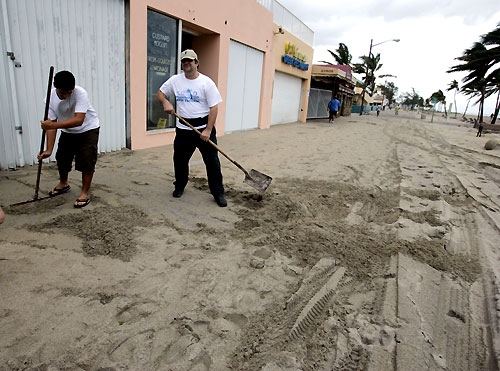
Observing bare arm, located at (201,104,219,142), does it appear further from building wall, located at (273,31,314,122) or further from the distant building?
the distant building

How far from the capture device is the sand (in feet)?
6.37

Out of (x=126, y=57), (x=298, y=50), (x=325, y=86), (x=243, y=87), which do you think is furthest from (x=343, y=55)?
(x=126, y=57)

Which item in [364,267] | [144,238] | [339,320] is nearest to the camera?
[339,320]

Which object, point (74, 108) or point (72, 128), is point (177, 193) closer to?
point (72, 128)

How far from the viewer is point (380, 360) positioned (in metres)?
1.94

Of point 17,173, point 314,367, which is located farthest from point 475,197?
point 17,173

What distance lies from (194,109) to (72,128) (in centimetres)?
136

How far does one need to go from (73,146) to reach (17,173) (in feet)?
5.70

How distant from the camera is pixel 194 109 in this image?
4.05m

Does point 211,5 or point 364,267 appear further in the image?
point 211,5

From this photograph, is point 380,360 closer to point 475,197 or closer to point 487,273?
point 487,273

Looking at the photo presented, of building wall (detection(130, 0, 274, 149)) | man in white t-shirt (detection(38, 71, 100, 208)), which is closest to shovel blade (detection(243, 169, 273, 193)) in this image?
man in white t-shirt (detection(38, 71, 100, 208))

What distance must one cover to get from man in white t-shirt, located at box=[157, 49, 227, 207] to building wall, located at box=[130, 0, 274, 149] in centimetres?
332

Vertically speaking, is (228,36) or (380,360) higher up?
(228,36)
